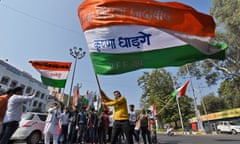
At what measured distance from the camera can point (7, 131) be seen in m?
4.00

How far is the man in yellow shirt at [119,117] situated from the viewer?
14.7ft

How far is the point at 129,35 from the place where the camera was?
16.1 ft

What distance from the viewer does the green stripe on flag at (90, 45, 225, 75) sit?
4.78 meters

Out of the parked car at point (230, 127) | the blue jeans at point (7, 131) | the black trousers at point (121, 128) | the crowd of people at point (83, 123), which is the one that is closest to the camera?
the blue jeans at point (7, 131)

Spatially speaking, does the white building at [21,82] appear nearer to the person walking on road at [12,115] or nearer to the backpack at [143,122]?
the backpack at [143,122]

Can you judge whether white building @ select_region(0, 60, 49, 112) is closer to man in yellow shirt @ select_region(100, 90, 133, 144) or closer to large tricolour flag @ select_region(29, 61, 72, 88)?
large tricolour flag @ select_region(29, 61, 72, 88)

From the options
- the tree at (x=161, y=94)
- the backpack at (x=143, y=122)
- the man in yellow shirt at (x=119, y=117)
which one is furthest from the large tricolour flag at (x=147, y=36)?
the tree at (x=161, y=94)

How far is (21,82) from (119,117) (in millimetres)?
38791

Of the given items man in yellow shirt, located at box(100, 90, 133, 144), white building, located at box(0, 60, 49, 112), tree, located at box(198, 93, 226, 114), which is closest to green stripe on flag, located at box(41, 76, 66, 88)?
man in yellow shirt, located at box(100, 90, 133, 144)

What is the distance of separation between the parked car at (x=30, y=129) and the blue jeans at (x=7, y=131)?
13.0ft

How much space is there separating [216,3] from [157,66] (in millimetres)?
19464

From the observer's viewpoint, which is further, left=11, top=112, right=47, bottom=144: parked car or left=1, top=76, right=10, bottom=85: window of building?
left=1, top=76, right=10, bottom=85: window of building

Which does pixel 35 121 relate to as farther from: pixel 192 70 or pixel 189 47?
pixel 192 70

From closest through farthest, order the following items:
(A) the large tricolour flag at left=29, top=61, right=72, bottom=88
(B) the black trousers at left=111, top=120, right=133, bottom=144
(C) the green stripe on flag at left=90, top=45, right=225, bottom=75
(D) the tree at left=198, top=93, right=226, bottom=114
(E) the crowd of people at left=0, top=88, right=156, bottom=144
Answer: (E) the crowd of people at left=0, top=88, right=156, bottom=144, (B) the black trousers at left=111, top=120, right=133, bottom=144, (C) the green stripe on flag at left=90, top=45, right=225, bottom=75, (A) the large tricolour flag at left=29, top=61, right=72, bottom=88, (D) the tree at left=198, top=93, right=226, bottom=114
